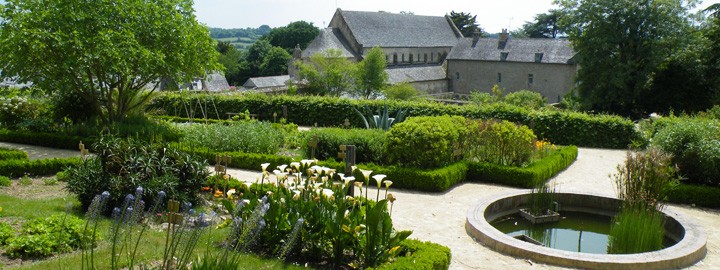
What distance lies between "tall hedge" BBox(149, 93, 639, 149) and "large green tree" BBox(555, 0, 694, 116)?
540 inches

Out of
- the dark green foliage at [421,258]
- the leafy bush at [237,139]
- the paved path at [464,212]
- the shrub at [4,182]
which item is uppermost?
the leafy bush at [237,139]

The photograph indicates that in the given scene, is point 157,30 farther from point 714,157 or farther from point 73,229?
point 714,157

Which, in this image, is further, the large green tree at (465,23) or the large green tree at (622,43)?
the large green tree at (465,23)

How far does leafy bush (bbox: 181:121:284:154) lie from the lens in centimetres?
1447

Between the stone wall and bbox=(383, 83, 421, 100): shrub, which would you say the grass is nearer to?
bbox=(383, 83, 421, 100): shrub

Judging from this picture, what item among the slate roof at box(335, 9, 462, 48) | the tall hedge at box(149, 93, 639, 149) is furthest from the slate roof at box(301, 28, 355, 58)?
the tall hedge at box(149, 93, 639, 149)

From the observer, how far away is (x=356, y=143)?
1371 centimetres

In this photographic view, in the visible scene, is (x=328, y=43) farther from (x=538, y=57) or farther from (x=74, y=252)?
(x=74, y=252)

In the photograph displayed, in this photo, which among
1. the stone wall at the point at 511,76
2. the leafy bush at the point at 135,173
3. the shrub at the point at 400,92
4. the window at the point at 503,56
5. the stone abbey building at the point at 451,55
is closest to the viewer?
the leafy bush at the point at 135,173

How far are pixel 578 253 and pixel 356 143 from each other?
672cm

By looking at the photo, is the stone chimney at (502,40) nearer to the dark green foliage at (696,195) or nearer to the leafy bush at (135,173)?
the dark green foliage at (696,195)

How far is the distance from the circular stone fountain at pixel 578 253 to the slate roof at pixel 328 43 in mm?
44036

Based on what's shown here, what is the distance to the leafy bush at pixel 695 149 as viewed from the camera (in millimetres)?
11742

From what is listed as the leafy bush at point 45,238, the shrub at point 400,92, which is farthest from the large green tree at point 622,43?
the leafy bush at point 45,238
